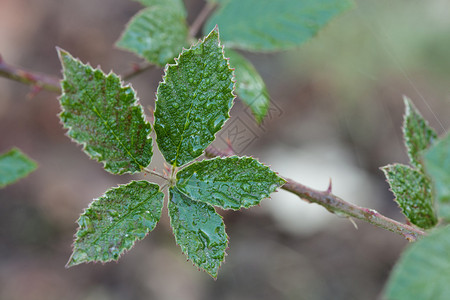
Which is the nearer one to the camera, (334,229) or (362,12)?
(334,229)

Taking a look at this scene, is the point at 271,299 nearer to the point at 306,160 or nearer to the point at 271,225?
the point at 271,225

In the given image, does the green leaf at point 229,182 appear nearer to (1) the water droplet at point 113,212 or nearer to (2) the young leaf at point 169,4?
(1) the water droplet at point 113,212

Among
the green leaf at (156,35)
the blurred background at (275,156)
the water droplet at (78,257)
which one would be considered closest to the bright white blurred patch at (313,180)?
the blurred background at (275,156)

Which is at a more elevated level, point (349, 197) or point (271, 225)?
point (349, 197)

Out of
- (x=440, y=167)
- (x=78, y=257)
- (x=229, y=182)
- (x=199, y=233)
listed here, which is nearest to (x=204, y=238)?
(x=199, y=233)

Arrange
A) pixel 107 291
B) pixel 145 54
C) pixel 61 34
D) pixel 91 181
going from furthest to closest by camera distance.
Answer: pixel 61 34, pixel 91 181, pixel 107 291, pixel 145 54

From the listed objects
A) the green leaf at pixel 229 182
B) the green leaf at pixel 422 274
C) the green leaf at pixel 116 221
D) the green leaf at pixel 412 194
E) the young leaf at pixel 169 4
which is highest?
the green leaf at pixel 422 274

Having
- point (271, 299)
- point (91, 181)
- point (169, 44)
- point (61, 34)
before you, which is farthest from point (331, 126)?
point (169, 44)
